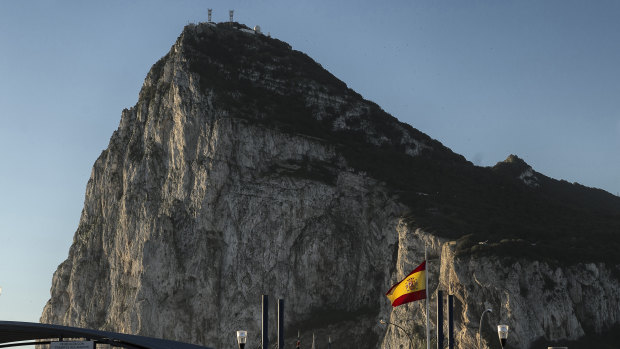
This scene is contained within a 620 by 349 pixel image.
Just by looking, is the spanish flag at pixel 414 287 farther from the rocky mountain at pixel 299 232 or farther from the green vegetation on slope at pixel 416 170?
the green vegetation on slope at pixel 416 170

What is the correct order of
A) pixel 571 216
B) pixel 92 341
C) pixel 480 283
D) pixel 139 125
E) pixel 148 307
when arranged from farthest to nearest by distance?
1. pixel 139 125
2. pixel 571 216
3. pixel 148 307
4. pixel 480 283
5. pixel 92 341

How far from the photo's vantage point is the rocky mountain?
4660 inches

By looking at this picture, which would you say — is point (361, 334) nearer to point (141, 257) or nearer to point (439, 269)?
point (439, 269)

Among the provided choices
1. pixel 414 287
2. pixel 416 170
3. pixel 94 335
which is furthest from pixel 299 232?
pixel 94 335

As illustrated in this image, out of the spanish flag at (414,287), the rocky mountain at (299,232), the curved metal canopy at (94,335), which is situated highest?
the rocky mountain at (299,232)

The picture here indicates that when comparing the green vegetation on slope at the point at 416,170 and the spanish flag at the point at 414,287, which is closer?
the spanish flag at the point at 414,287

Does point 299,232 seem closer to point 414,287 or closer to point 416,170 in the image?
point 416,170

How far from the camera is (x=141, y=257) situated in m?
148

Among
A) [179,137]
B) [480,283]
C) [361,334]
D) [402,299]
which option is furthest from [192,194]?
[402,299]

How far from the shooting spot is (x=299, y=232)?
473ft

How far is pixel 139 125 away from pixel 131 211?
70.4ft

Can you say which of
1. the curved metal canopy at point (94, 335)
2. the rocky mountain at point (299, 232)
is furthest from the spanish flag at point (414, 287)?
the rocky mountain at point (299, 232)

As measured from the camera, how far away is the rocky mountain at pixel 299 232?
388ft

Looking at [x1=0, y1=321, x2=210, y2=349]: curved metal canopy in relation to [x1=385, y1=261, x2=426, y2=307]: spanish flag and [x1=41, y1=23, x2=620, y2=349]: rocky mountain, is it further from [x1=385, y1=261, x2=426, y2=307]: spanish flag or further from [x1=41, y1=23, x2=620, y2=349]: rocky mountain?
[x1=41, y1=23, x2=620, y2=349]: rocky mountain
